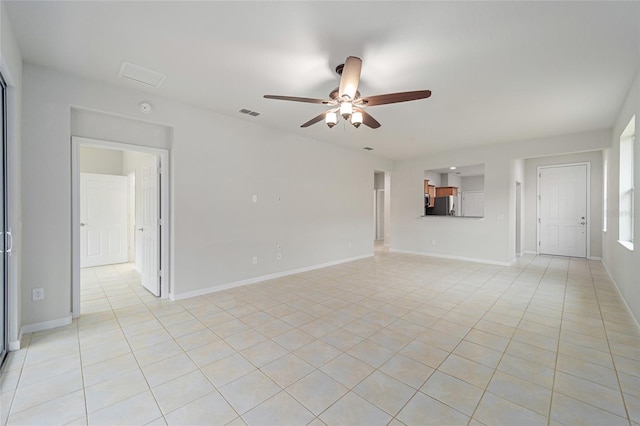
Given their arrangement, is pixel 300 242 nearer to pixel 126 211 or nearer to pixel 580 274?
pixel 126 211

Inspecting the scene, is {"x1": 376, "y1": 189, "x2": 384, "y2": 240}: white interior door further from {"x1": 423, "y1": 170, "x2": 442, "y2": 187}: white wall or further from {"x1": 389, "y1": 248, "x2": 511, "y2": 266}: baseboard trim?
{"x1": 389, "y1": 248, "x2": 511, "y2": 266}: baseboard trim

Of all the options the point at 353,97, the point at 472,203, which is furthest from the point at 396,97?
the point at 472,203

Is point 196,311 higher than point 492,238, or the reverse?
point 492,238

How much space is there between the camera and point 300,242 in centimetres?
537

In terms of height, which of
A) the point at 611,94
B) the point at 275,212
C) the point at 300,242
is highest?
the point at 611,94

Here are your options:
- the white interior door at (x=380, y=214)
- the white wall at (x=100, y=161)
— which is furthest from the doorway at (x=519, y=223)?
the white wall at (x=100, y=161)

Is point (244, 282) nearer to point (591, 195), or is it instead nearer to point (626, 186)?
point (626, 186)

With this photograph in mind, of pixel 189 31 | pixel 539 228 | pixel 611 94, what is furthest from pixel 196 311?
pixel 539 228

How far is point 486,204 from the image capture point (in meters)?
6.23

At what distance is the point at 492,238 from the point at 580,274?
1526mm

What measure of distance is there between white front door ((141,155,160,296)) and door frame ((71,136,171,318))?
0.10 m

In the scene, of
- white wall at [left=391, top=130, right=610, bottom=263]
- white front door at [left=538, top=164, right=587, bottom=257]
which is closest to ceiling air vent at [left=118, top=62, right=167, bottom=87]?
white wall at [left=391, top=130, right=610, bottom=263]

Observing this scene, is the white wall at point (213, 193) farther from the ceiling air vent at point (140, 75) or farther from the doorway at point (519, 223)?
the doorway at point (519, 223)

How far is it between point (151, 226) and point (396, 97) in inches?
147
